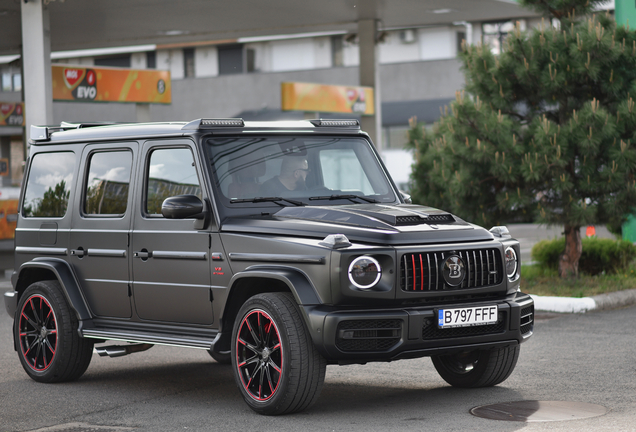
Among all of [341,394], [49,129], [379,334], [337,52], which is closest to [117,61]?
[337,52]

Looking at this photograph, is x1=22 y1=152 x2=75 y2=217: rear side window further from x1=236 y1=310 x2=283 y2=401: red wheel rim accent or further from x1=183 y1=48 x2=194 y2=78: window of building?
x1=183 y1=48 x2=194 y2=78: window of building

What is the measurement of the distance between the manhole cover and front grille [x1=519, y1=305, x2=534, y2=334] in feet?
1.61

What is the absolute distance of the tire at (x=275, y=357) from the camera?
Result: 589 centimetres

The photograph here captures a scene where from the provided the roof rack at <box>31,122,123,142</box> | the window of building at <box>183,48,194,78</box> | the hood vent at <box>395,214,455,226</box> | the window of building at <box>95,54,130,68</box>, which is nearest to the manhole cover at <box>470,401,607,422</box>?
the hood vent at <box>395,214,455,226</box>

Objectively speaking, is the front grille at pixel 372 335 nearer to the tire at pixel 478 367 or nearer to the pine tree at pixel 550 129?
the tire at pixel 478 367

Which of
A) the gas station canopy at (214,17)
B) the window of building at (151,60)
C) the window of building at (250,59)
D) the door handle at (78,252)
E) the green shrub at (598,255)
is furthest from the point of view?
the window of building at (151,60)

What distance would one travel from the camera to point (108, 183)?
756cm

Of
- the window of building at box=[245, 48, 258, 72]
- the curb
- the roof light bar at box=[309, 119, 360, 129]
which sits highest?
the window of building at box=[245, 48, 258, 72]

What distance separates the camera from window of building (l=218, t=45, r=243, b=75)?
49.5 metres

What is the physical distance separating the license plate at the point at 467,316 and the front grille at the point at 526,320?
31 cm

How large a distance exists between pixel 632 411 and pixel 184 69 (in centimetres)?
4641

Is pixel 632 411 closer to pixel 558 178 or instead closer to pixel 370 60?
pixel 558 178

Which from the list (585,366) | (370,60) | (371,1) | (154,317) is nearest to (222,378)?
(154,317)

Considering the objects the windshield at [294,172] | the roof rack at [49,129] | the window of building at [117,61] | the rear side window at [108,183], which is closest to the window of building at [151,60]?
the window of building at [117,61]
